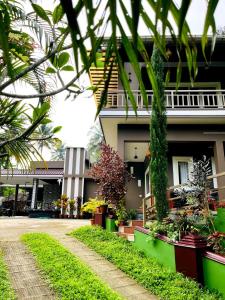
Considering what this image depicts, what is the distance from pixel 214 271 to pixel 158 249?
168 centimetres

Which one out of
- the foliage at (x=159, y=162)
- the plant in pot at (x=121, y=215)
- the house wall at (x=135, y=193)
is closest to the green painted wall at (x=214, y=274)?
the foliage at (x=159, y=162)

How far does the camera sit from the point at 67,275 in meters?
4.66

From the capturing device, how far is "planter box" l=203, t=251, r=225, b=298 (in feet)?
12.7

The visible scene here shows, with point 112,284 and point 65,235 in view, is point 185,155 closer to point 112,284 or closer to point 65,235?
point 65,235

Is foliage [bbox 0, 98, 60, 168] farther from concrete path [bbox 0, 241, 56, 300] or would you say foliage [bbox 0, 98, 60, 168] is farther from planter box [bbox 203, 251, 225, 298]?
planter box [bbox 203, 251, 225, 298]

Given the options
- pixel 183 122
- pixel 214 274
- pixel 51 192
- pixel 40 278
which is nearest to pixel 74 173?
pixel 51 192

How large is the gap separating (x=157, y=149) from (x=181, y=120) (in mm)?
3362

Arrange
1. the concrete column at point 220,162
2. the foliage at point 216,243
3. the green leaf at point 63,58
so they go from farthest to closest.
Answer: the concrete column at point 220,162 → the foliage at point 216,243 → the green leaf at point 63,58

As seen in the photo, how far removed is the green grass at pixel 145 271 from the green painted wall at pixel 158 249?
124 mm

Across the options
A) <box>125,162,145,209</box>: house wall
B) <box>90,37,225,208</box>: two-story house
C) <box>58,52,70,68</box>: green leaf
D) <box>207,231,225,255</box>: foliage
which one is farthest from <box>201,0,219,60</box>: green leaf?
<box>125,162,145,209</box>: house wall

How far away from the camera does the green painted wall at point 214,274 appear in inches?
152

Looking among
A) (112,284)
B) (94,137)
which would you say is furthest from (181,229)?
(94,137)

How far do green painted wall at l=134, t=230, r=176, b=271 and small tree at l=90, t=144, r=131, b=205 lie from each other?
229 cm

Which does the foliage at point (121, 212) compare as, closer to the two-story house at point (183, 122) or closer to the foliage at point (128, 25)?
the two-story house at point (183, 122)
